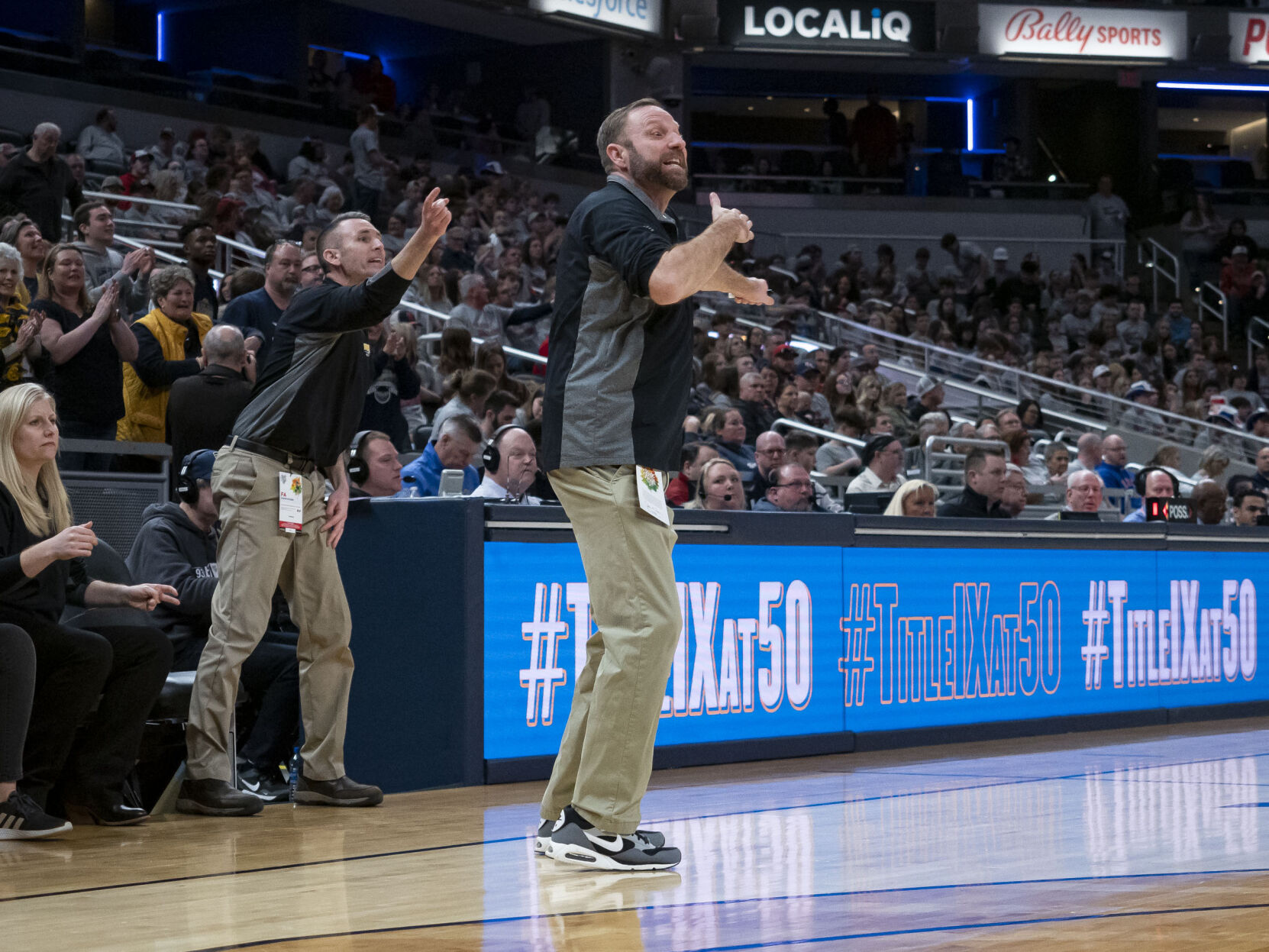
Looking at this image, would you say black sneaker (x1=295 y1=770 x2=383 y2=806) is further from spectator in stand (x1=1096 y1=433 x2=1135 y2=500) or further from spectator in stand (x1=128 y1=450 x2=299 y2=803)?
spectator in stand (x1=1096 y1=433 x2=1135 y2=500)

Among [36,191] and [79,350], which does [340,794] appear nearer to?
[79,350]

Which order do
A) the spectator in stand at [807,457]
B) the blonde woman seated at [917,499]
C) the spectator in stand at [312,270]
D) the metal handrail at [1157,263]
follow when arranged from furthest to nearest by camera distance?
the metal handrail at [1157,263] → the spectator in stand at [807,457] → the blonde woman seated at [917,499] → the spectator in stand at [312,270]

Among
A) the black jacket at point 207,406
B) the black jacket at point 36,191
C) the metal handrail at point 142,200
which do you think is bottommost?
the black jacket at point 207,406

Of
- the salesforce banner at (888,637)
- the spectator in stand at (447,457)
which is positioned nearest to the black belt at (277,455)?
the salesforce banner at (888,637)

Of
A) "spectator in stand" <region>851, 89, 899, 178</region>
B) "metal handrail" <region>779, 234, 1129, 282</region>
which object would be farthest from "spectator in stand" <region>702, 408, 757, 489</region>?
"spectator in stand" <region>851, 89, 899, 178</region>

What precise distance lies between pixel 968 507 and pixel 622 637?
506 centimetres

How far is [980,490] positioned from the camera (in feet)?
29.0

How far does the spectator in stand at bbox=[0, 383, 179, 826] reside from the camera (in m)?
4.96

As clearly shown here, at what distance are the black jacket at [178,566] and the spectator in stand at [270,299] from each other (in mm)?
1467

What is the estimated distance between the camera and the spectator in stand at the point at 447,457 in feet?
25.4

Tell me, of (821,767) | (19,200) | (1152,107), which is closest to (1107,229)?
(1152,107)

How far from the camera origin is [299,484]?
532 cm

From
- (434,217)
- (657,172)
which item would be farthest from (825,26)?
(657,172)

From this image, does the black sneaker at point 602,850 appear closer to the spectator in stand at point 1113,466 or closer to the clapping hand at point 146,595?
the clapping hand at point 146,595
